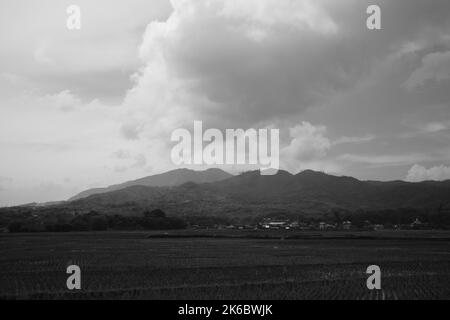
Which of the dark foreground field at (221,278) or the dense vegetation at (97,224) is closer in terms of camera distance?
the dark foreground field at (221,278)

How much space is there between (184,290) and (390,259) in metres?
26.2

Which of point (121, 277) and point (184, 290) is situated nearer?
point (184, 290)

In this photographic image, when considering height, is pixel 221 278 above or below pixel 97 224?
above

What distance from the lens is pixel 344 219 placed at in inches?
7623

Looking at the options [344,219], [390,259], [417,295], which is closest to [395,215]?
[344,219]

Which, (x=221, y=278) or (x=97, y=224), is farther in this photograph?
(x=97, y=224)

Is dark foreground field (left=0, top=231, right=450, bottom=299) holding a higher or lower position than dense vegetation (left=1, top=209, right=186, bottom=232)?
higher

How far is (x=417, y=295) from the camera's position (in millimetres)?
24516

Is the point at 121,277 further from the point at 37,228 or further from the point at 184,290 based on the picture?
the point at 37,228

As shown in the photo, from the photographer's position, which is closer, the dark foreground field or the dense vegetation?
the dark foreground field

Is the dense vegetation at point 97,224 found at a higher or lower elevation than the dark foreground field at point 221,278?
lower
